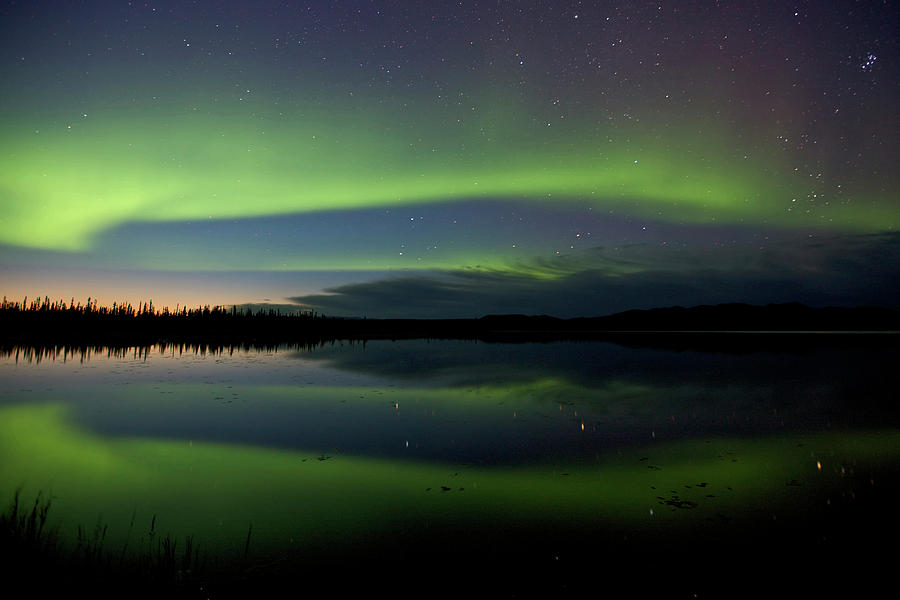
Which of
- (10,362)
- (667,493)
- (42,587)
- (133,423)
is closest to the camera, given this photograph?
(42,587)

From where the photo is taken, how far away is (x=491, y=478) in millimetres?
11008

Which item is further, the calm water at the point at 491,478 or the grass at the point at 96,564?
the calm water at the point at 491,478

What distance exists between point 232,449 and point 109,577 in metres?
7.71

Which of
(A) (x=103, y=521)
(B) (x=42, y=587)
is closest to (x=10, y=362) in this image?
(A) (x=103, y=521)

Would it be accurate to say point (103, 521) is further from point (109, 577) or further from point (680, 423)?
point (680, 423)

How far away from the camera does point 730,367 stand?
36.2m

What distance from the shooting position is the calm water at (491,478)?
716 cm

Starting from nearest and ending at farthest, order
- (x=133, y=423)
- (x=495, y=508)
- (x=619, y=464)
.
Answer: (x=495, y=508)
(x=619, y=464)
(x=133, y=423)

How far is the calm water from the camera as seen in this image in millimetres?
7160

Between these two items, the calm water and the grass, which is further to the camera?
the calm water

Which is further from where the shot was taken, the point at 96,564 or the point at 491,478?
the point at 491,478

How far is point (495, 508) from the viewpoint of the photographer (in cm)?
917

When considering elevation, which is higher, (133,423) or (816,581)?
(816,581)

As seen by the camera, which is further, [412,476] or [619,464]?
[619,464]
